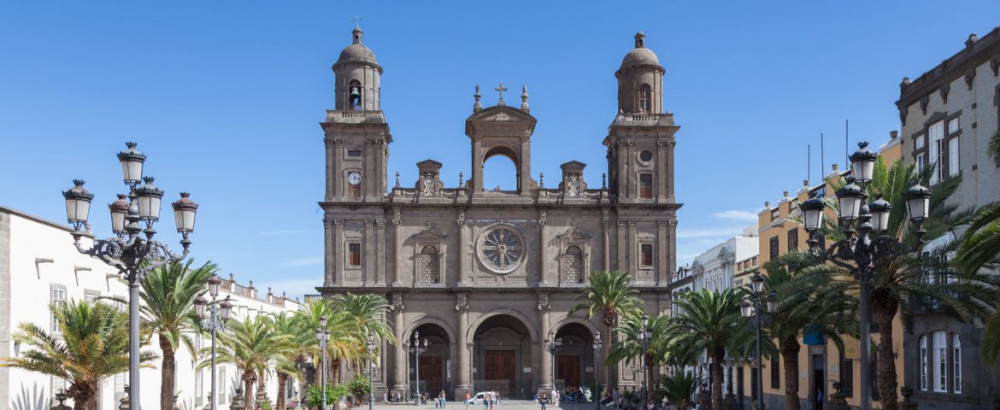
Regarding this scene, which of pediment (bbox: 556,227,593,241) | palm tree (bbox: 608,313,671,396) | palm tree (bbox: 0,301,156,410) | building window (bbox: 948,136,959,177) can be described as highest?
building window (bbox: 948,136,959,177)

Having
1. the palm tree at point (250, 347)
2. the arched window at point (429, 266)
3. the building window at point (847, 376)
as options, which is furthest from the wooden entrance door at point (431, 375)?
the building window at point (847, 376)

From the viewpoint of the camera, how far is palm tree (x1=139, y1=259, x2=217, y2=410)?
3397 cm

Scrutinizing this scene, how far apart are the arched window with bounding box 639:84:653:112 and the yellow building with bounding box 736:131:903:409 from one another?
17.5 meters

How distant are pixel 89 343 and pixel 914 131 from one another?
26889 millimetres

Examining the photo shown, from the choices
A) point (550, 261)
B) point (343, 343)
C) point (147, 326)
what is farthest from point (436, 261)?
point (147, 326)

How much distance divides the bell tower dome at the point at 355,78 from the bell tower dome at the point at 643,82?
1766cm

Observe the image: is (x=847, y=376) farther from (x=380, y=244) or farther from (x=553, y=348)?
(x=380, y=244)

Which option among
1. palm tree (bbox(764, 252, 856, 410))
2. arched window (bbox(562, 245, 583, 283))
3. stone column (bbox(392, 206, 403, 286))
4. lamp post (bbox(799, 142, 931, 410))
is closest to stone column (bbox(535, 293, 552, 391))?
arched window (bbox(562, 245, 583, 283))

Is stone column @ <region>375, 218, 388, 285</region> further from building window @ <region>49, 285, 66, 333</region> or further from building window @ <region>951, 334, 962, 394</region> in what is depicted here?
building window @ <region>951, 334, 962, 394</region>

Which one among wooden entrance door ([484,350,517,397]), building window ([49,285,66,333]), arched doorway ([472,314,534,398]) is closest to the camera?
building window ([49,285,66,333])

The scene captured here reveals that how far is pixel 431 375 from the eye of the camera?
72.8 meters

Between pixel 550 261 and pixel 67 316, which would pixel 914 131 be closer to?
pixel 67 316

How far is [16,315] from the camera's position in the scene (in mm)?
33062

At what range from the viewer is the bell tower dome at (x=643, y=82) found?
240 feet
